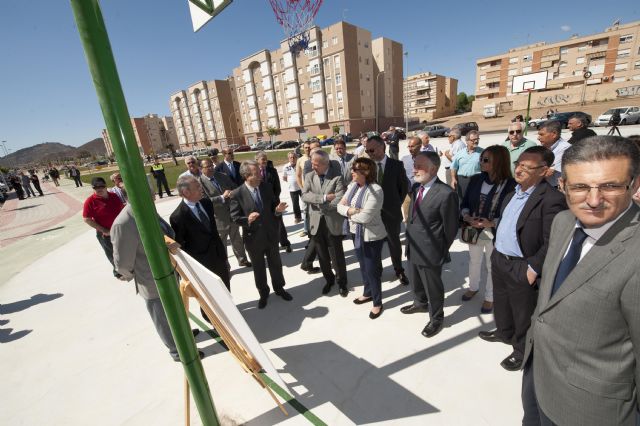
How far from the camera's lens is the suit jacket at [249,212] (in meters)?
3.58

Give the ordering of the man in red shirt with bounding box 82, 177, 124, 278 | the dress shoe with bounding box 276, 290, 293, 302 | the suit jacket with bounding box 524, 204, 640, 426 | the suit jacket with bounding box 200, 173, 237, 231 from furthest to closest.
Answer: the suit jacket with bounding box 200, 173, 237, 231 < the man in red shirt with bounding box 82, 177, 124, 278 < the dress shoe with bounding box 276, 290, 293, 302 < the suit jacket with bounding box 524, 204, 640, 426

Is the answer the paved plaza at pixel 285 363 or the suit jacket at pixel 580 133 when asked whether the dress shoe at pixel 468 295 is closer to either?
the paved plaza at pixel 285 363

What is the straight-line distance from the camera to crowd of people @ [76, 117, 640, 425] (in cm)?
113

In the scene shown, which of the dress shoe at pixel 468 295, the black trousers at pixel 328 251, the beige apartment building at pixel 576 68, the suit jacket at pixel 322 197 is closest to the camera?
the dress shoe at pixel 468 295

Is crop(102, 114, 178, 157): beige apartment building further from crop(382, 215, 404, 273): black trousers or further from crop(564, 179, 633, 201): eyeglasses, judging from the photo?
crop(564, 179, 633, 201): eyeglasses

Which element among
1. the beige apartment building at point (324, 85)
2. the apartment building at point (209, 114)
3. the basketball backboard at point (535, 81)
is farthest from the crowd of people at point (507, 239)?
the apartment building at point (209, 114)

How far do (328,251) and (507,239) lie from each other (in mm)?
2274

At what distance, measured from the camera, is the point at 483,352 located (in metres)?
2.74

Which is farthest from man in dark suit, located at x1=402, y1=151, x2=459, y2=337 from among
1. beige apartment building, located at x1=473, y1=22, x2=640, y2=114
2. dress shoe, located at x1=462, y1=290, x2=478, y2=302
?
beige apartment building, located at x1=473, y1=22, x2=640, y2=114

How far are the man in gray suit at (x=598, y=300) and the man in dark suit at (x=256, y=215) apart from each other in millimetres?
2925

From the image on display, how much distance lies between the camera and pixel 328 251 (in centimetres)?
406

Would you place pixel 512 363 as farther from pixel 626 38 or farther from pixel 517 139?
pixel 626 38

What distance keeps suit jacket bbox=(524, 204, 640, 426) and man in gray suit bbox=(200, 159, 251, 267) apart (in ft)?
14.4

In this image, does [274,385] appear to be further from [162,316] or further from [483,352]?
[483,352]
